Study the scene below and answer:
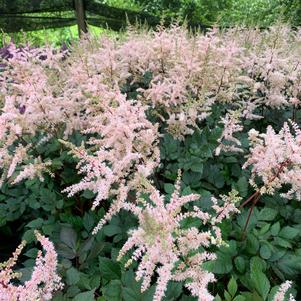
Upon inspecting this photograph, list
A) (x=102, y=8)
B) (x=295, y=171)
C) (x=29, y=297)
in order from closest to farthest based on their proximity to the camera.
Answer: (x=29, y=297) → (x=295, y=171) → (x=102, y=8)

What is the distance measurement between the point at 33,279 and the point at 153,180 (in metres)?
1.12

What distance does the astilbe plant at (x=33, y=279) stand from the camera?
1.44m

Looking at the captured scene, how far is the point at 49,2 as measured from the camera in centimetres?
837

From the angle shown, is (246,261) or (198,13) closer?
(246,261)

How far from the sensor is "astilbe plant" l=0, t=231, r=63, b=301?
1.44 m

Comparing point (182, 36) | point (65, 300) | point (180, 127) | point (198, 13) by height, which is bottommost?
point (198, 13)

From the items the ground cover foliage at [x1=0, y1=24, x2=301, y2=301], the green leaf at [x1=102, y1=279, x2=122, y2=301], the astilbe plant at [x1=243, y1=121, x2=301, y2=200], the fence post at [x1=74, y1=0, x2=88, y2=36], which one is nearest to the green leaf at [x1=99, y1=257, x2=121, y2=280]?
the ground cover foliage at [x1=0, y1=24, x2=301, y2=301]

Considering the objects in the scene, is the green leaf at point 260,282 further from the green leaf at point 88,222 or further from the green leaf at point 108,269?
the green leaf at point 88,222

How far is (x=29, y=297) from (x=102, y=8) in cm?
697

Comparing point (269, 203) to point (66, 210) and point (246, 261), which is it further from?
point (66, 210)

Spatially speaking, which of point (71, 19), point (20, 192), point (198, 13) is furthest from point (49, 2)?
point (20, 192)

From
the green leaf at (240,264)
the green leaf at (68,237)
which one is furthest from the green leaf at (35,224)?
the green leaf at (240,264)

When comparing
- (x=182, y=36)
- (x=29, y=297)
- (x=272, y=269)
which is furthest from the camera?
(x=182, y=36)

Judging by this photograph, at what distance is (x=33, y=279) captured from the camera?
1579 mm
